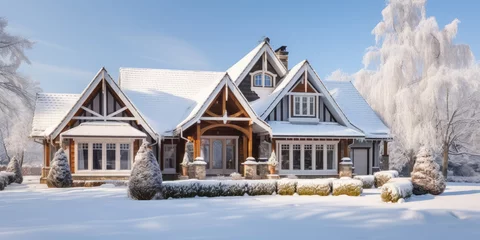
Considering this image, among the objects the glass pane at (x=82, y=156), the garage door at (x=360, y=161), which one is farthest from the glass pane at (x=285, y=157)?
the glass pane at (x=82, y=156)

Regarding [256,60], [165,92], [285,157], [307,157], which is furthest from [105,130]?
[307,157]

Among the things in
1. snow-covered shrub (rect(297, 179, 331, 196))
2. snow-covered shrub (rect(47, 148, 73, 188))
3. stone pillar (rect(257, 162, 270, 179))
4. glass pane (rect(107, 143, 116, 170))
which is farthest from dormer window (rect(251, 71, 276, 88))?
snow-covered shrub (rect(47, 148, 73, 188))

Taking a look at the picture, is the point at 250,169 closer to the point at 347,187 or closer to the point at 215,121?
the point at 215,121

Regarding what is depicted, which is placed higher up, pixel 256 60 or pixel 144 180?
pixel 256 60

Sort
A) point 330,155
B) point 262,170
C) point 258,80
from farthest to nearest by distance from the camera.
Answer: point 258,80
point 330,155
point 262,170

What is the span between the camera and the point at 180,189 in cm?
1683

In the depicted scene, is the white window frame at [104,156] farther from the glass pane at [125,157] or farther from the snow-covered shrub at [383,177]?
the snow-covered shrub at [383,177]

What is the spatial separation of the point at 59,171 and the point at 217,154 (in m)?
9.81

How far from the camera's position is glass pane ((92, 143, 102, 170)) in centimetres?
2281

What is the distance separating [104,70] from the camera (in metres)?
22.7

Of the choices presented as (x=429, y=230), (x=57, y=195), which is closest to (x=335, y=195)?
(x=429, y=230)

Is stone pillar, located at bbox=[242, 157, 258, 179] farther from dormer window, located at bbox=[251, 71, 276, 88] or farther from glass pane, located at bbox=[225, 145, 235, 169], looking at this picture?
dormer window, located at bbox=[251, 71, 276, 88]

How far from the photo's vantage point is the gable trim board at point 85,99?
2203 cm

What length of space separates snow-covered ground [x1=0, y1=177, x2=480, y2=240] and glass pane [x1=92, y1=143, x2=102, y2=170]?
18.8 feet
